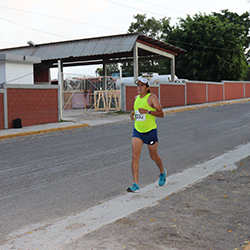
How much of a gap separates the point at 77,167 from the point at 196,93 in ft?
89.4

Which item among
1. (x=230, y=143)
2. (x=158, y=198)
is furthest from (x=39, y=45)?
(x=158, y=198)

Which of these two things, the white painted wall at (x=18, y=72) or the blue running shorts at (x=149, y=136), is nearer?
the blue running shorts at (x=149, y=136)

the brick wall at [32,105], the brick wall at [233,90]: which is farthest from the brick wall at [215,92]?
the brick wall at [32,105]

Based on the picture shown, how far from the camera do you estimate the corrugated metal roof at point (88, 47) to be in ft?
79.5

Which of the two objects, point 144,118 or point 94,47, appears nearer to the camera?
point 144,118

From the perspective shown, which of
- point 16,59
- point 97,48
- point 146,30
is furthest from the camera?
point 146,30

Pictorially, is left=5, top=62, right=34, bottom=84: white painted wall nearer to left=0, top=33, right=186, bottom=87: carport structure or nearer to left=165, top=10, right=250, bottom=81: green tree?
left=0, top=33, right=186, bottom=87: carport structure

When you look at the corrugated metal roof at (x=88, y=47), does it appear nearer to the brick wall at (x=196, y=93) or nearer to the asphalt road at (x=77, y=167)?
the brick wall at (x=196, y=93)

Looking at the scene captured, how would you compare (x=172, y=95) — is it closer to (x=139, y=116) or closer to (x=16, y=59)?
(x=16, y=59)

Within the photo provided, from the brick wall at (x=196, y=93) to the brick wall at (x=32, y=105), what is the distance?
55.9 feet

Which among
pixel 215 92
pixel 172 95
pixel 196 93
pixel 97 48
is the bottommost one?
pixel 172 95

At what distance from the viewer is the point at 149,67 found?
71.8 m

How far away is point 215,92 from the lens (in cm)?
3672

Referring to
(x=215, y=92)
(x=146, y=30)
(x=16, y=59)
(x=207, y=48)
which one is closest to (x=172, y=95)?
(x=215, y=92)
